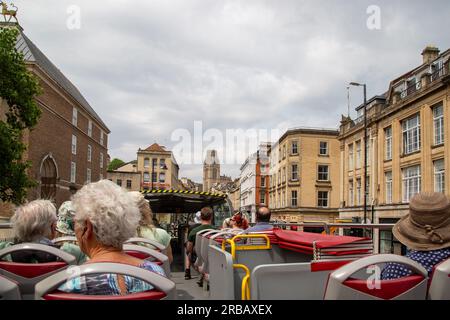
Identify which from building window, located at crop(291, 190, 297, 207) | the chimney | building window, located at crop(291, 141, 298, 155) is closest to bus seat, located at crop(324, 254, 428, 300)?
the chimney

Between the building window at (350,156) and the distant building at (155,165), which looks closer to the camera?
the building window at (350,156)

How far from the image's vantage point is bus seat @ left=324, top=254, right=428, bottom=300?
6.95 ft

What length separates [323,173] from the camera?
56.6 meters

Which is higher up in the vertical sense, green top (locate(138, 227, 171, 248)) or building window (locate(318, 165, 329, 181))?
building window (locate(318, 165, 329, 181))

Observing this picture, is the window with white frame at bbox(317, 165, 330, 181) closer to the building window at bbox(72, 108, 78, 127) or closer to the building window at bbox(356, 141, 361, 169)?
the building window at bbox(356, 141, 361, 169)

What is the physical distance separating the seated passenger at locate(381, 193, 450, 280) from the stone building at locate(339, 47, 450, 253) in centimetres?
2421

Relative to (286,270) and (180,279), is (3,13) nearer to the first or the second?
(180,279)

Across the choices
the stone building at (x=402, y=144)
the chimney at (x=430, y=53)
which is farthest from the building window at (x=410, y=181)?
the chimney at (x=430, y=53)

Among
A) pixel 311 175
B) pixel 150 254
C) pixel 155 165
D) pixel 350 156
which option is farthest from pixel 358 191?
pixel 155 165

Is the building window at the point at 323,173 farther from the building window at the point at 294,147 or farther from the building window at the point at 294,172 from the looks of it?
the building window at the point at 294,147

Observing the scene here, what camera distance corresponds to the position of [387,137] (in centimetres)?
3409

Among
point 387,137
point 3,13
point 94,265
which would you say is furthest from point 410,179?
point 3,13

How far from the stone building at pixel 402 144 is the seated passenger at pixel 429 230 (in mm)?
24213

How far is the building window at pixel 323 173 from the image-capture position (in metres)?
56.5
